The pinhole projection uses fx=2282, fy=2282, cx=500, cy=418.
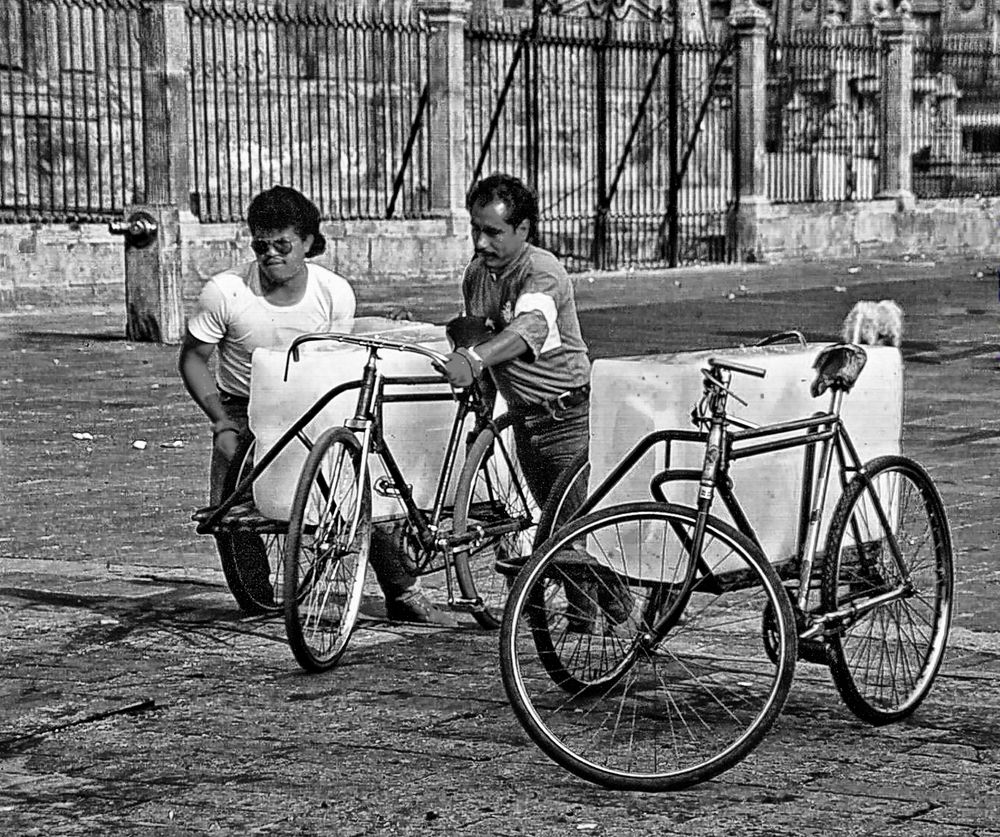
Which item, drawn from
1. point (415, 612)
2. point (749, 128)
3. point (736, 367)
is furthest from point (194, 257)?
point (736, 367)

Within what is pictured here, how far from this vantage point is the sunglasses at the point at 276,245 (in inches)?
290

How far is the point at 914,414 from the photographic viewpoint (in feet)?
41.6

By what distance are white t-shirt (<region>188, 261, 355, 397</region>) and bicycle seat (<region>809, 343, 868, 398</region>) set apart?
2.17 m

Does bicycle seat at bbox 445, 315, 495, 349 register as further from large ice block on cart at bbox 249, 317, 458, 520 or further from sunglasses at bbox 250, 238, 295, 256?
sunglasses at bbox 250, 238, 295, 256

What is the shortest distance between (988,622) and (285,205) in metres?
2.61

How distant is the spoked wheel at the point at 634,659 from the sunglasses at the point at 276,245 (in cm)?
164

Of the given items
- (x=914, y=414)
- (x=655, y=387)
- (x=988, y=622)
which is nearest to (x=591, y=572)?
(x=655, y=387)

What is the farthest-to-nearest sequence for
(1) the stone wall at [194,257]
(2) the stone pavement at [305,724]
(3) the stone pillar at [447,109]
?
(3) the stone pillar at [447,109], (1) the stone wall at [194,257], (2) the stone pavement at [305,724]

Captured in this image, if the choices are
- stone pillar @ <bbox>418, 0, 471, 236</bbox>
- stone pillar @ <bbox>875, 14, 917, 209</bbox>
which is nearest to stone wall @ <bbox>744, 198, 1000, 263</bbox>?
stone pillar @ <bbox>875, 14, 917, 209</bbox>

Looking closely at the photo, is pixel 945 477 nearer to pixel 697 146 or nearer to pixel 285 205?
pixel 285 205

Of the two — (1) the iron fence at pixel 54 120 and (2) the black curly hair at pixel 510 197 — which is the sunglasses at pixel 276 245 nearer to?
(2) the black curly hair at pixel 510 197

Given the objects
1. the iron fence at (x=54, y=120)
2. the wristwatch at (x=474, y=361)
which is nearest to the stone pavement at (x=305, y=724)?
the wristwatch at (x=474, y=361)

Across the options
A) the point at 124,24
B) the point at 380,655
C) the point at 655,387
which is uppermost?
the point at 124,24

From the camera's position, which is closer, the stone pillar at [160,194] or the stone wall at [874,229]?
the stone pillar at [160,194]
